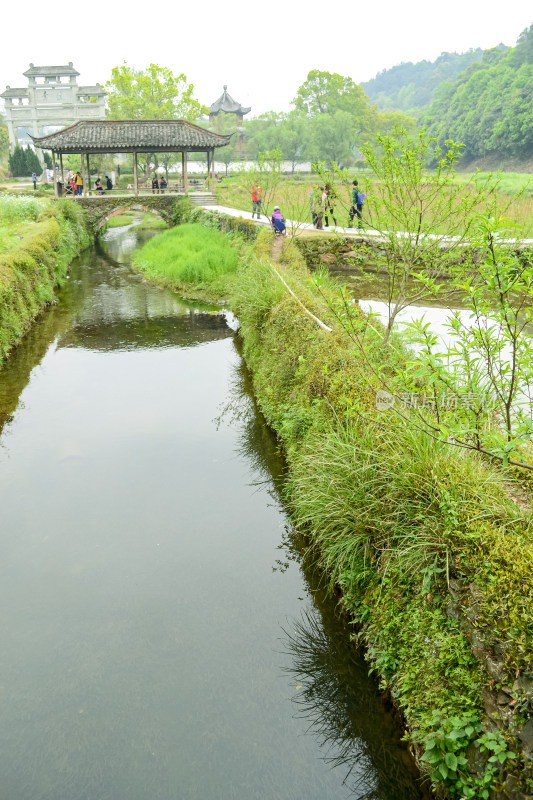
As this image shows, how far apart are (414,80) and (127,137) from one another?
478 ft

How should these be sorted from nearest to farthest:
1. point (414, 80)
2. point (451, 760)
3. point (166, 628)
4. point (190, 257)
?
1. point (451, 760)
2. point (166, 628)
3. point (190, 257)
4. point (414, 80)

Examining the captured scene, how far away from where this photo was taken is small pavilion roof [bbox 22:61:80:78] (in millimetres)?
53438

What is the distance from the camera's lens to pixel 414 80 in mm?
151875

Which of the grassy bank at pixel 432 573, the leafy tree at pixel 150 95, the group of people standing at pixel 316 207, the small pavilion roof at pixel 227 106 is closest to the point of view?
the grassy bank at pixel 432 573

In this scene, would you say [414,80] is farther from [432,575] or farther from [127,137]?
[432,575]

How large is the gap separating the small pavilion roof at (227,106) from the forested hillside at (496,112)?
2197cm

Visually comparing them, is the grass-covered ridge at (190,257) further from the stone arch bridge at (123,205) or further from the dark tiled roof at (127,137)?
the dark tiled roof at (127,137)

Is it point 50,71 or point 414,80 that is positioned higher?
point 414,80

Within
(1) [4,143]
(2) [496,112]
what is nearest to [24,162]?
(1) [4,143]

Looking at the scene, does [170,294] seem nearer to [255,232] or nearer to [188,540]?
[255,232]

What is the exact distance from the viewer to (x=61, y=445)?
29.0 feet

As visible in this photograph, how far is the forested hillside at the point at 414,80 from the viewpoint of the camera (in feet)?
426

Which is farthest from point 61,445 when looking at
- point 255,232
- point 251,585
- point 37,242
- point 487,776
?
point 255,232

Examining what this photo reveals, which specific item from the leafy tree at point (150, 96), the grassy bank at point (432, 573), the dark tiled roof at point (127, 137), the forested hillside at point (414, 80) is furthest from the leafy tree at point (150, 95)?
the forested hillside at point (414, 80)
